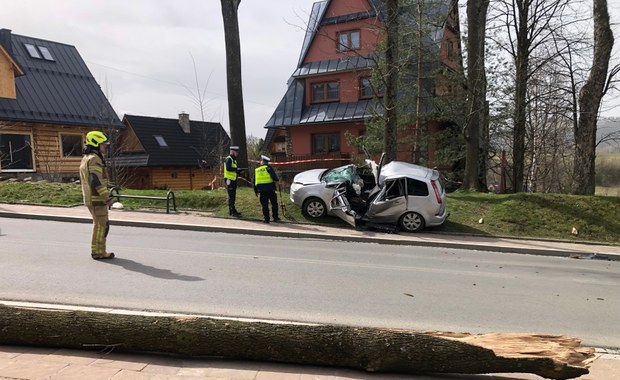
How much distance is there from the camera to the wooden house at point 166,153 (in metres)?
29.4

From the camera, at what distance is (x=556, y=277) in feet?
25.6

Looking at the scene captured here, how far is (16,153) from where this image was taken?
74.2 feet

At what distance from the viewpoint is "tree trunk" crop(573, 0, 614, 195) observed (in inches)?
567

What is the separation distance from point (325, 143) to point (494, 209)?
15.1m

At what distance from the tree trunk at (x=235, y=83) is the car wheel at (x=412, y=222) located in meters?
7.57

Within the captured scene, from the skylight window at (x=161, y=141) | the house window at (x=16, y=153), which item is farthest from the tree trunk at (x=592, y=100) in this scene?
the skylight window at (x=161, y=141)

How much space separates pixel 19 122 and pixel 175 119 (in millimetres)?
12853

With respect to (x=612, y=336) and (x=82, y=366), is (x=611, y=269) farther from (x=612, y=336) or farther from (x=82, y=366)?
(x=82, y=366)

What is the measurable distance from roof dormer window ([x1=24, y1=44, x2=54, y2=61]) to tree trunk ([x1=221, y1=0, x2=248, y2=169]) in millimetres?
15108

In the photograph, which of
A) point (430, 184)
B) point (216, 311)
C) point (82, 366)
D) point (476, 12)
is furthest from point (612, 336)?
point (476, 12)

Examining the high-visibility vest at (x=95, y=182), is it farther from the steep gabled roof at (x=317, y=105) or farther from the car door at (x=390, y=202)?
the steep gabled roof at (x=317, y=105)

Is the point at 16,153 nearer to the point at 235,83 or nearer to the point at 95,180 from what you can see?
the point at 235,83

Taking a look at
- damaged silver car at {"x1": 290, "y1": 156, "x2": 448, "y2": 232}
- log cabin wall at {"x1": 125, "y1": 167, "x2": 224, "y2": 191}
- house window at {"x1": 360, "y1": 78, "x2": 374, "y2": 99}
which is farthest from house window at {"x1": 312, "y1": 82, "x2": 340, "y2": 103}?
damaged silver car at {"x1": 290, "y1": 156, "x2": 448, "y2": 232}

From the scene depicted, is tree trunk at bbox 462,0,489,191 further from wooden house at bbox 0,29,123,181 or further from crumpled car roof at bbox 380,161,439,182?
wooden house at bbox 0,29,123,181
